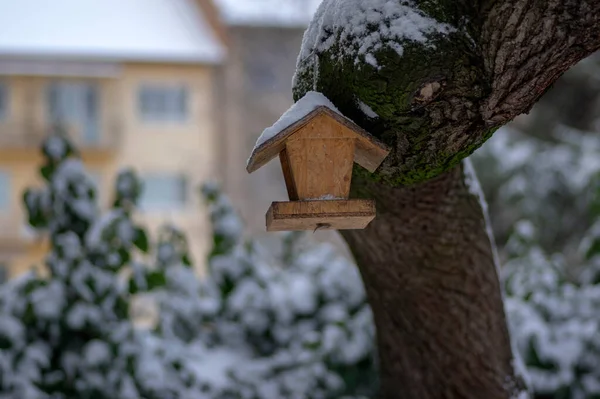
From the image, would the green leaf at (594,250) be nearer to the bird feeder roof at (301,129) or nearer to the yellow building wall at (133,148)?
the bird feeder roof at (301,129)

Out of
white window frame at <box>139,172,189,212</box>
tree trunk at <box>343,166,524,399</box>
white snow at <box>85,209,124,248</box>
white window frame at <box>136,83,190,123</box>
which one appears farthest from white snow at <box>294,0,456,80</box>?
white window frame at <box>136,83,190,123</box>

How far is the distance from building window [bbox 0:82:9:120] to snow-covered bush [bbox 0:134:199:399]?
12426 mm

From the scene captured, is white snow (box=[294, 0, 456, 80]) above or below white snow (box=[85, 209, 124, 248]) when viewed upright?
above

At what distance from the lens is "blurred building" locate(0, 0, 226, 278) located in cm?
1515

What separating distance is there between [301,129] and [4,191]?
1497cm

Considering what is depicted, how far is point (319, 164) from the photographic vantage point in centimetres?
209

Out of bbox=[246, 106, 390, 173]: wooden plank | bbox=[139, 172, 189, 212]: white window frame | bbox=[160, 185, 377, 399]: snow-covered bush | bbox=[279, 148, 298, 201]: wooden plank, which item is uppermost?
bbox=[139, 172, 189, 212]: white window frame

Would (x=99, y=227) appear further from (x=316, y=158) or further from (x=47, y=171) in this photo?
(x=316, y=158)

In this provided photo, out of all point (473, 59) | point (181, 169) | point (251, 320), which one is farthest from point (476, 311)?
point (181, 169)

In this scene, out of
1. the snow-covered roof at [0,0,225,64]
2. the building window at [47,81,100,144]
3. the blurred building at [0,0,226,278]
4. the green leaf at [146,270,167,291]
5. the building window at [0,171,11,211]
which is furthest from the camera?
the building window at [0,171,11,211]

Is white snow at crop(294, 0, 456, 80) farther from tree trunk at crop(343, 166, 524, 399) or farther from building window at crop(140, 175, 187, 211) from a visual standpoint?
building window at crop(140, 175, 187, 211)

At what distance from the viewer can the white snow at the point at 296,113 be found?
201 cm

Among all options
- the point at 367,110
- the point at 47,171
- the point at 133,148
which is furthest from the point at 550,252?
the point at 133,148

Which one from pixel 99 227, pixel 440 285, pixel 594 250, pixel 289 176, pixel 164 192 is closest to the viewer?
pixel 289 176
